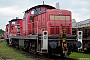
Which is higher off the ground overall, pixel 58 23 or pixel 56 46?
pixel 58 23

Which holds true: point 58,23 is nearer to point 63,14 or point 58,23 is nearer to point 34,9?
point 63,14

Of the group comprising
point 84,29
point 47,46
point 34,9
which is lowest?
point 47,46

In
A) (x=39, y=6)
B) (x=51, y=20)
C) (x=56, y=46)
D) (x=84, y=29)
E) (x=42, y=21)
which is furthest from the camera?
(x=84, y=29)

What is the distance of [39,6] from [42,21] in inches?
64.3

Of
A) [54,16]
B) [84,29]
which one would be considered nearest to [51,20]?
[54,16]

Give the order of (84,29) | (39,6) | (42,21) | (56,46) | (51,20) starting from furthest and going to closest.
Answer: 1. (84,29)
2. (39,6)
3. (42,21)
4. (51,20)
5. (56,46)

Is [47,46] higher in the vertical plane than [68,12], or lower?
lower

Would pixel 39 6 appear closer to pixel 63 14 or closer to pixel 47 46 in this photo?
pixel 63 14

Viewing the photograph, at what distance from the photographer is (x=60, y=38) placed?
13578 mm

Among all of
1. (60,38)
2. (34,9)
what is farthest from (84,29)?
(60,38)

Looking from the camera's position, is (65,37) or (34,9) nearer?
(65,37)

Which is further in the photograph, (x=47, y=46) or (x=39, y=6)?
(x=39, y=6)

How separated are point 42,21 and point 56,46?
302 centimetres

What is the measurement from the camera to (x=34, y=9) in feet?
56.1
